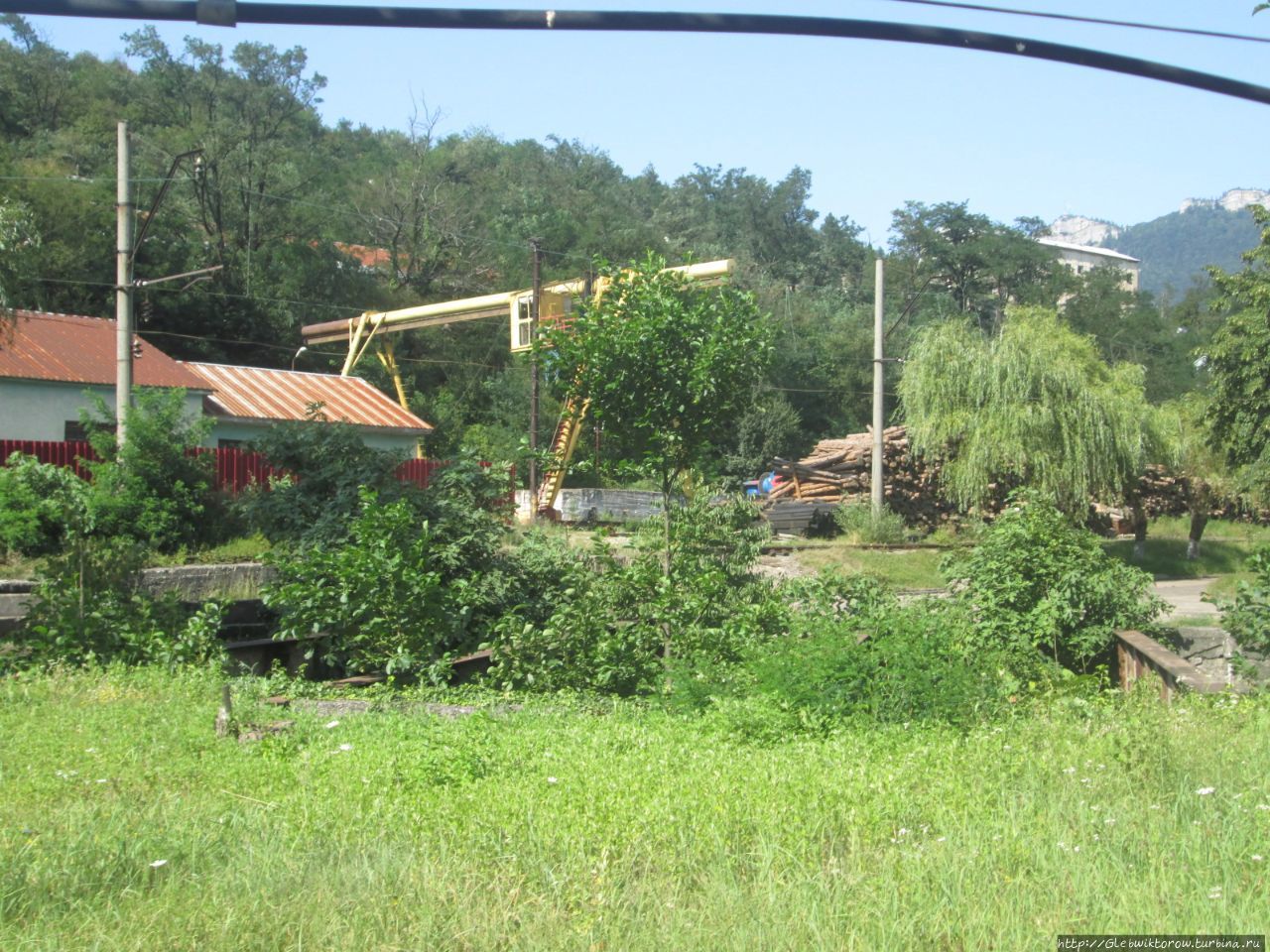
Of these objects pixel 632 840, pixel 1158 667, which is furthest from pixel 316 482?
pixel 632 840

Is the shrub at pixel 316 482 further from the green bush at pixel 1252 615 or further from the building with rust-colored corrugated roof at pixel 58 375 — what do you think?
the building with rust-colored corrugated roof at pixel 58 375

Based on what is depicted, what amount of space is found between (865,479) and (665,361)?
25.6 meters

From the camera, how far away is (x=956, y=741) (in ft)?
24.4

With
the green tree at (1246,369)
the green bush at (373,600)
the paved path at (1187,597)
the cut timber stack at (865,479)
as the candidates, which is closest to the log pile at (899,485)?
the cut timber stack at (865,479)

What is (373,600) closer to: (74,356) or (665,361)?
(665,361)

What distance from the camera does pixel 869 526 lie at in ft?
101

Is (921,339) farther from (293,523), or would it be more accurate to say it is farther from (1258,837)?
(1258,837)

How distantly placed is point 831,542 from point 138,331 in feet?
96.5

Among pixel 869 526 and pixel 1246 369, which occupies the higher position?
pixel 1246 369

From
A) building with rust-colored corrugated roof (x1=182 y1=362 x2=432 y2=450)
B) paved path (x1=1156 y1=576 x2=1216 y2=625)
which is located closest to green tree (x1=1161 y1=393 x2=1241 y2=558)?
paved path (x1=1156 y1=576 x2=1216 y2=625)

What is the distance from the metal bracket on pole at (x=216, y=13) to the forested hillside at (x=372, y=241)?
→ 28862mm

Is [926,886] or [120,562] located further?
[120,562]

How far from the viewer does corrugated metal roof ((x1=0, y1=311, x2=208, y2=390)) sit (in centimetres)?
2797

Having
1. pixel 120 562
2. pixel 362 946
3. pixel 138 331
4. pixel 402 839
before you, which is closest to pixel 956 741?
pixel 402 839
